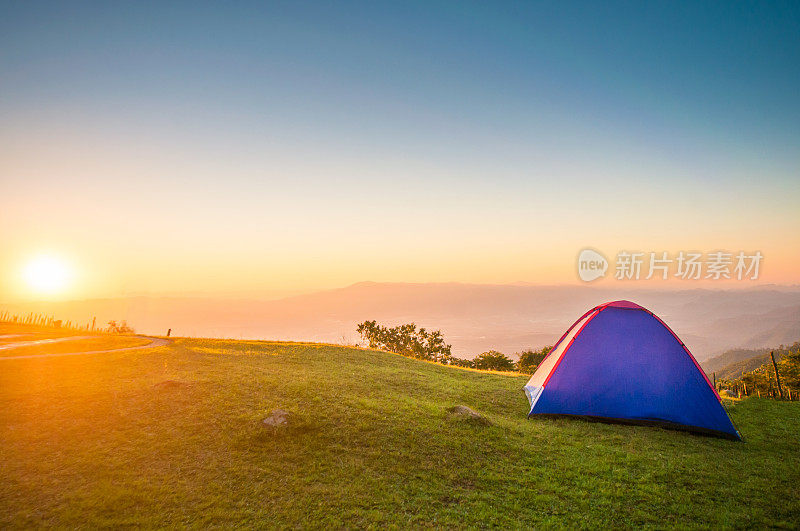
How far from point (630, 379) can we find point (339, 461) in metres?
8.88

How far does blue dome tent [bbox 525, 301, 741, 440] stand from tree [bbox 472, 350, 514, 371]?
1734 cm

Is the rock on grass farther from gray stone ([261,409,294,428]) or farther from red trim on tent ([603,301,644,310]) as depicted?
red trim on tent ([603,301,644,310])

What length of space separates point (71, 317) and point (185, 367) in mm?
19275

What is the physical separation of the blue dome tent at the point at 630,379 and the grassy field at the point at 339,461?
58cm

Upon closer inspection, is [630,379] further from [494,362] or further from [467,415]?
[494,362]

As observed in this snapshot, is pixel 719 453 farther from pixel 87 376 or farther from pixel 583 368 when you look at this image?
pixel 87 376

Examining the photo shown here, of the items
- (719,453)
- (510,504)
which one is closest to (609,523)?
(510,504)

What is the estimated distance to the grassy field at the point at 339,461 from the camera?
6.18m

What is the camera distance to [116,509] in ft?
19.9

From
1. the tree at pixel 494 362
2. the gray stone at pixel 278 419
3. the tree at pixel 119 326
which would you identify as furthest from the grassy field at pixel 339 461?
the tree at pixel 119 326

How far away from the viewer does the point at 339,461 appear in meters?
7.71

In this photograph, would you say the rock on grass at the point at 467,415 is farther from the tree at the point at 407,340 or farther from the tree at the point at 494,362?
the tree at the point at 407,340

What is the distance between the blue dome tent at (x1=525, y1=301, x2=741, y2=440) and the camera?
10.6m

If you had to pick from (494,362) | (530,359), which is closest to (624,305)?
(494,362)
